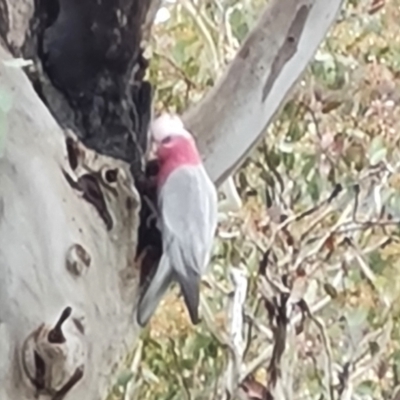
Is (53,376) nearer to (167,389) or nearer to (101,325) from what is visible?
(101,325)

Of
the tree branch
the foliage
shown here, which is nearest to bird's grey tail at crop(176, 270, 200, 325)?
the tree branch

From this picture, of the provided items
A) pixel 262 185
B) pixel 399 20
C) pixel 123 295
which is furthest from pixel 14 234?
pixel 399 20

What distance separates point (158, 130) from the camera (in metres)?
1.41

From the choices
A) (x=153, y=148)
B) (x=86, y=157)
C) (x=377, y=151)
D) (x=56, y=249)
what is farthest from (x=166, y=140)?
(x=377, y=151)

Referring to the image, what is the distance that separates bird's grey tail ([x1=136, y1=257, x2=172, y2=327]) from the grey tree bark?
0.06 ft

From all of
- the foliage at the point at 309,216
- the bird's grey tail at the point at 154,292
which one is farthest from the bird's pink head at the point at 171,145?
the foliage at the point at 309,216

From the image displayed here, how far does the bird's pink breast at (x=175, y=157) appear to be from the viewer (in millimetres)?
1335

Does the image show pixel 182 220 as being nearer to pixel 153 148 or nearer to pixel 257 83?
pixel 153 148

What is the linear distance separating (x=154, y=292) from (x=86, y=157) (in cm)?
18

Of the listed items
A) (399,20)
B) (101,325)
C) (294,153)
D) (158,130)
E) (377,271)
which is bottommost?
(377,271)

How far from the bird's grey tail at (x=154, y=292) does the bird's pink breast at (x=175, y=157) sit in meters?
0.11

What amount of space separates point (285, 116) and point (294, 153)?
0.11 metres

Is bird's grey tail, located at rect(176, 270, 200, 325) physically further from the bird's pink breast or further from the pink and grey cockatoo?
the bird's pink breast

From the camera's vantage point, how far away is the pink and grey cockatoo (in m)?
1.26
